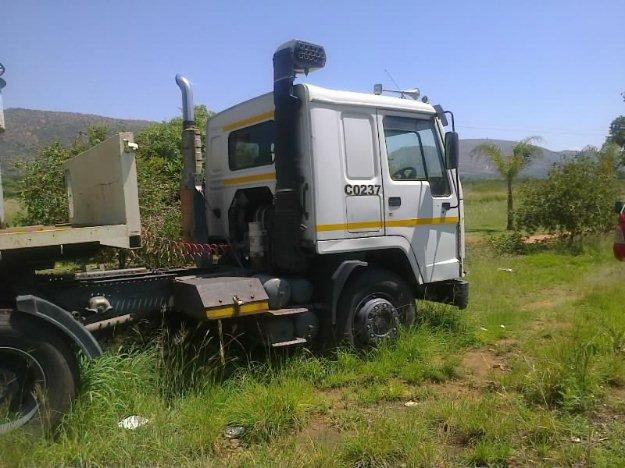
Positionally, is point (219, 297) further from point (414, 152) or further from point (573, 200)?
point (573, 200)

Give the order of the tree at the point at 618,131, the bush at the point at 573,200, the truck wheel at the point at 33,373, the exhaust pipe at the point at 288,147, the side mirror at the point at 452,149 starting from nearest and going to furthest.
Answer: the truck wheel at the point at 33,373 < the exhaust pipe at the point at 288,147 < the side mirror at the point at 452,149 < the bush at the point at 573,200 < the tree at the point at 618,131

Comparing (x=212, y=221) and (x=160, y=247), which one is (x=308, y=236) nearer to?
(x=212, y=221)

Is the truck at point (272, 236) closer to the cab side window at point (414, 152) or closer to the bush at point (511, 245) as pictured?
the cab side window at point (414, 152)

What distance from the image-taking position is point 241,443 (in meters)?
3.95

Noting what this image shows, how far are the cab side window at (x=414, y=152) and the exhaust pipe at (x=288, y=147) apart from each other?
107 cm

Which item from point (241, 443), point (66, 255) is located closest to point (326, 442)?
point (241, 443)

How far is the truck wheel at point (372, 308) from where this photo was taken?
563cm

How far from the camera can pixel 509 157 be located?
2433 cm

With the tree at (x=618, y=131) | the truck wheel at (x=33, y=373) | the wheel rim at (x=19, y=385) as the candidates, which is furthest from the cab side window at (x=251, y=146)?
the tree at (x=618, y=131)

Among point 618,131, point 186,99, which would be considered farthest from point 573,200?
point 618,131

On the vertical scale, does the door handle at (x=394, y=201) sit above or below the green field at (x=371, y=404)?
above

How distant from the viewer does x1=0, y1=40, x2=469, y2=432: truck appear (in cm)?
396

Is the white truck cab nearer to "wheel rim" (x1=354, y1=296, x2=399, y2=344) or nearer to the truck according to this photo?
the truck

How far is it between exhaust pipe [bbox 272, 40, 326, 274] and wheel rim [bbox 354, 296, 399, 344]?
788 mm
